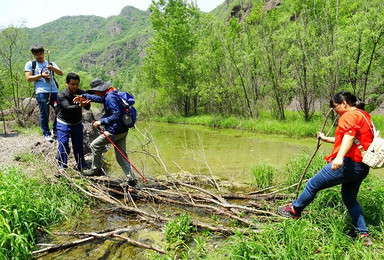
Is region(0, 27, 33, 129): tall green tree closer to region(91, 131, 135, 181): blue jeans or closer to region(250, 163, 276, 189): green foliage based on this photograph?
region(91, 131, 135, 181): blue jeans

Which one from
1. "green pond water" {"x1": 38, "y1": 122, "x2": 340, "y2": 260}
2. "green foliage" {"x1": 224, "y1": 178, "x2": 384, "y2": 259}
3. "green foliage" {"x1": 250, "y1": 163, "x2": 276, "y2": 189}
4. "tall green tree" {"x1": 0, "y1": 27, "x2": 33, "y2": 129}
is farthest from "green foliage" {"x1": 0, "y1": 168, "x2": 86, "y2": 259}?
"tall green tree" {"x1": 0, "y1": 27, "x2": 33, "y2": 129}

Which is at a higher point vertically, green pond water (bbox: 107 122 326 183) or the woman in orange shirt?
the woman in orange shirt

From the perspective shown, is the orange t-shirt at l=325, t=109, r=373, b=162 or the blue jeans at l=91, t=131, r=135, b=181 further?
the blue jeans at l=91, t=131, r=135, b=181

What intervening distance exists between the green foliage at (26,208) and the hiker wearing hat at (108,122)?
0.88 metres

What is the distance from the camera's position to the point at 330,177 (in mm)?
3145

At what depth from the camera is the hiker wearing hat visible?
16.0 feet

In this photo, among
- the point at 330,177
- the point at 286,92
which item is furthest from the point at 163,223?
the point at 286,92

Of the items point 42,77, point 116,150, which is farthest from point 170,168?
point 42,77

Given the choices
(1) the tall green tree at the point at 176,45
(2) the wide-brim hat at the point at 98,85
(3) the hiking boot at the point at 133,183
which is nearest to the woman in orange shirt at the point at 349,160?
(3) the hiking boot at the point at 133,183

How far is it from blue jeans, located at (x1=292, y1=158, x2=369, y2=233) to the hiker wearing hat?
3.50 metres

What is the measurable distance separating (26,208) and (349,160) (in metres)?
4.61

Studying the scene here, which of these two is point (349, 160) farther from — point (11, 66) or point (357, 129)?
point (11, 66)

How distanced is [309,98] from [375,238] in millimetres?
13982

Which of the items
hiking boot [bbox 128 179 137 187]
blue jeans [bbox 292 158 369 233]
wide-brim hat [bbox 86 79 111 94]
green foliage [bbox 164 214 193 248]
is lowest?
green foliage [bbox 164 214 193 248]
